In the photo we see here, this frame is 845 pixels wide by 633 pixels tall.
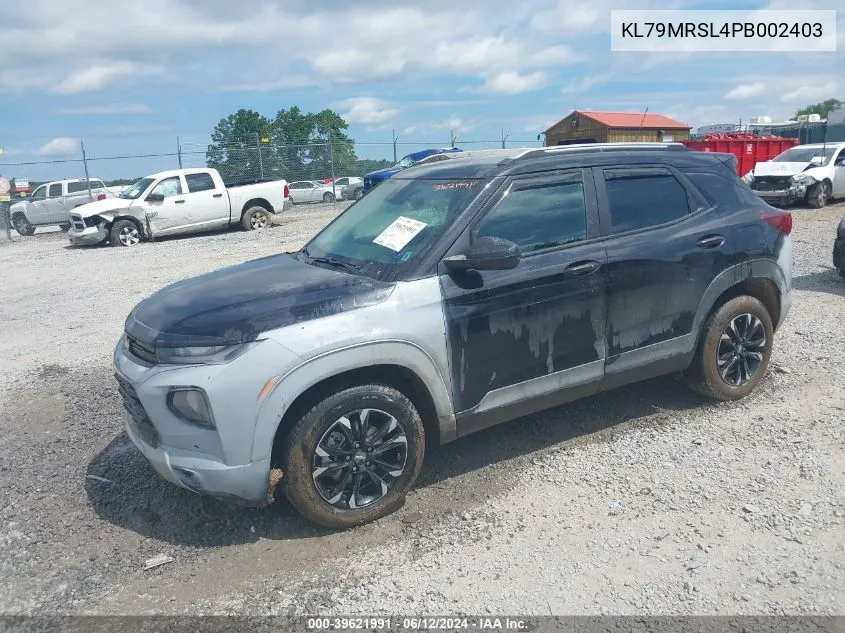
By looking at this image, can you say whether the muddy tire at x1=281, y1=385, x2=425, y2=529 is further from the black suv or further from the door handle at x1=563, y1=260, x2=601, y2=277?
→ the door handle at x1=563, y1=260, x2=601, y2=277

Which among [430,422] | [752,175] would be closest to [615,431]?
[430,422]

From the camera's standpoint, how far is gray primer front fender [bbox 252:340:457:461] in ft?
10.5

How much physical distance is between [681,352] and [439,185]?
202 centimetres

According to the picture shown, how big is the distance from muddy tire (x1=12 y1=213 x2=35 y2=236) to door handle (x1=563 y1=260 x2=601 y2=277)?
23.4m

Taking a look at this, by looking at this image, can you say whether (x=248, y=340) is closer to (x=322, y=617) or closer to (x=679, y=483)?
(x=322, y=617)

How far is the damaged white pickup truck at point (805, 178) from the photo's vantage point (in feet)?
54.1

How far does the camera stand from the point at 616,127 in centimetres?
2973

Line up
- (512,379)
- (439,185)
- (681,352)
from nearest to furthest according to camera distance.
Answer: (512,379), (439,185), (681,352)

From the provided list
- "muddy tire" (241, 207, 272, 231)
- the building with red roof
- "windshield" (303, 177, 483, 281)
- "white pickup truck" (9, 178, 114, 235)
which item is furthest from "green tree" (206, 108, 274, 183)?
"windshield" (303, 177, 483, 281)

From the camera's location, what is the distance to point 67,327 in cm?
817

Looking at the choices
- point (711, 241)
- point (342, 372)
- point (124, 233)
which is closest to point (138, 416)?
point (342, 372)

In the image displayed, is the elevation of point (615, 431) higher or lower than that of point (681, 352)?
lower

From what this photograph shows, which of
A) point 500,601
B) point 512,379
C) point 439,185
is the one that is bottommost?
point 500,601

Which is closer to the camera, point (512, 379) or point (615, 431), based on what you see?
point (512, 379)
